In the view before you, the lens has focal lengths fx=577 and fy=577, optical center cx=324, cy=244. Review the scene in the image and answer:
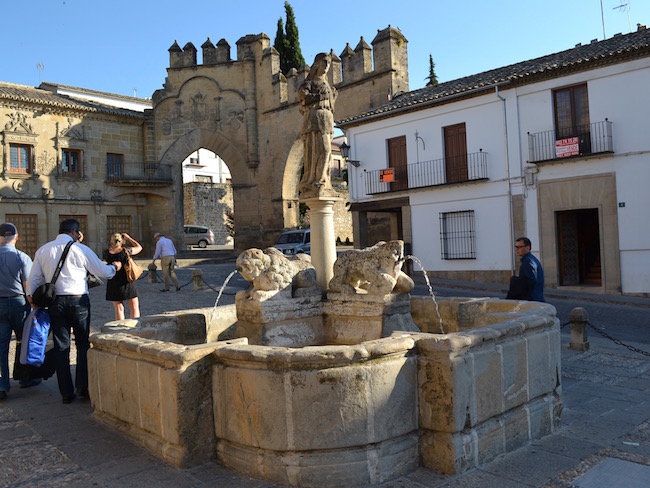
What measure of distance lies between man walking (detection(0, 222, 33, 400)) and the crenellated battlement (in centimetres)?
1732

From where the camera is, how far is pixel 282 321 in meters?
5.36

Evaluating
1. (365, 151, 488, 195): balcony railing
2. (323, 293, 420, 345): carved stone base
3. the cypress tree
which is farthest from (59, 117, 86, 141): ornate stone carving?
(323, 293, 420, 345): carved stone base

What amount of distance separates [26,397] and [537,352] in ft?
14.7

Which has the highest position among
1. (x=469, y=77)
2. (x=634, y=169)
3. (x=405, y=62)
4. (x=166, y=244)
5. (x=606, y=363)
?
(x=405, y=62)

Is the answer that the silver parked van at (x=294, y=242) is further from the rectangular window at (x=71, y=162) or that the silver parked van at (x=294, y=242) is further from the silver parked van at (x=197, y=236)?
the silver parked van at (x=197, y=236)

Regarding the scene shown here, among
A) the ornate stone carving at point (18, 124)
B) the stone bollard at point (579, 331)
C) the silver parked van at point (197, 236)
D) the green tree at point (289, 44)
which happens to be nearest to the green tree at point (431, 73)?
the green tree at point (289, 44)

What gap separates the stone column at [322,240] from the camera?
5.87 meters

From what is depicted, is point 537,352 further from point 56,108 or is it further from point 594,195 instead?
point 56,108

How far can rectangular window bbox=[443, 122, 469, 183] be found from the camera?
677 inches

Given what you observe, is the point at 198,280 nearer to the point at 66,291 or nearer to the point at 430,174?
the point at 430,174

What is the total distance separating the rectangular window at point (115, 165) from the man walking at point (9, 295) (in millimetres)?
21403

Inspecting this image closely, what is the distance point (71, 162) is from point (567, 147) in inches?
778

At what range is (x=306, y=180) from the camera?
19.2ft

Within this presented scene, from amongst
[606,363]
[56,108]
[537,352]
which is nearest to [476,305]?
[537,352]
